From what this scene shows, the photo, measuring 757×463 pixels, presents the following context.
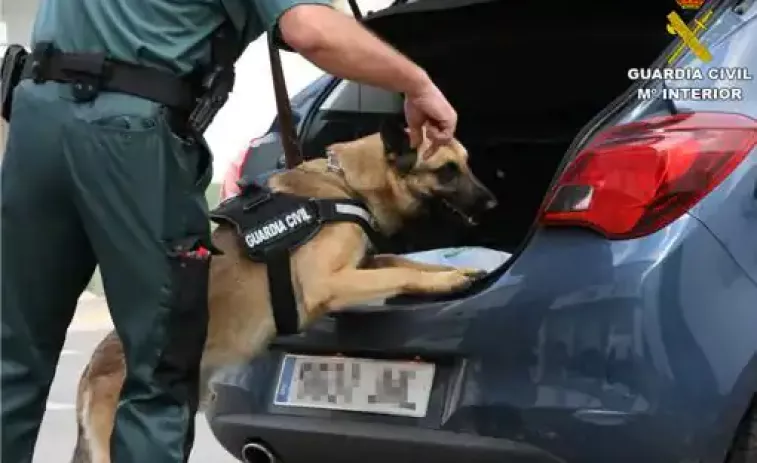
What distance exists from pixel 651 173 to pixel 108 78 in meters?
1.22

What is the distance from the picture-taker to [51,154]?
Answer: 2.46 meters

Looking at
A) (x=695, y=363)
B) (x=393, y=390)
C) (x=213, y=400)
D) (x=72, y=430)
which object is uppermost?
(x=695, y=363)

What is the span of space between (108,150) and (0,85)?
0.62 metres

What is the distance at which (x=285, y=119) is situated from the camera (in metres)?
3.38

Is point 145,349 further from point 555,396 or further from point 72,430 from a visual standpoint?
point 72,430

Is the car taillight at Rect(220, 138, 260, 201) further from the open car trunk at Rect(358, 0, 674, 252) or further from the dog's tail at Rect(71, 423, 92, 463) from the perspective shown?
the dog's tail at Rect(71, 423, 92, 463)

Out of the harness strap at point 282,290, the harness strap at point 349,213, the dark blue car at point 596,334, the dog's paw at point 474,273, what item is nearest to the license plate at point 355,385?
the dark blue car at point 596,334

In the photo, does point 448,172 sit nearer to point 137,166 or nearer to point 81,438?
point 137,166

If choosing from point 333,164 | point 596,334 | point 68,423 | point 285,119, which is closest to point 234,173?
point 285,119

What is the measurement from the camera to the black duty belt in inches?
96.7

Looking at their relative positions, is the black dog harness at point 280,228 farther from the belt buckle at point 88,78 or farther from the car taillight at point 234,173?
the car taillight at point 234,173

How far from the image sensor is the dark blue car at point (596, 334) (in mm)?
2383

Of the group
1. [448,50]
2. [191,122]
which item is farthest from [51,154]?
[448,50]

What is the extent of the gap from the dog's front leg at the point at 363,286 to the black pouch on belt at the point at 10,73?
875mm
